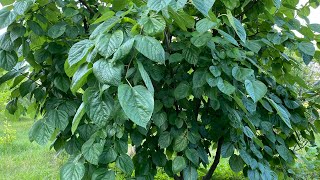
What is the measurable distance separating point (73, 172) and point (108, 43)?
0.43m

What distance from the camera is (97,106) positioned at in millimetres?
1109

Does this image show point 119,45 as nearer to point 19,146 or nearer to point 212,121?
point 212,121

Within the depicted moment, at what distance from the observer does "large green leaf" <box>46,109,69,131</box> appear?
1571 millimetres

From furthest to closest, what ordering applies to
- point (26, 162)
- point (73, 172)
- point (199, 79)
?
point (26, 162) → point (199, 79) → point (73, 172)

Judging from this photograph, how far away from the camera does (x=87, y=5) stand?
181 cm

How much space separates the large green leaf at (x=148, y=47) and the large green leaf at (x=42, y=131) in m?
0.63

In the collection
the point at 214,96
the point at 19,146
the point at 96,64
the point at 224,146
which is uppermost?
the point at 96,64

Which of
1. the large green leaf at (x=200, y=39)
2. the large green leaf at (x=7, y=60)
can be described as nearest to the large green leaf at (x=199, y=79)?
the large green leaf at (x=200, y=39)

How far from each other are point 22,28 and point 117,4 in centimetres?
38

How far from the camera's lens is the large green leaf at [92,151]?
122cm

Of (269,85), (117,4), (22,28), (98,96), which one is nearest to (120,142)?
(98,96)

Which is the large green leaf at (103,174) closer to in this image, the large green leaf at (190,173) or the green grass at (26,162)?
the large green leaf at (190,173)

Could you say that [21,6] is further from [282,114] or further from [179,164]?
[282,114]

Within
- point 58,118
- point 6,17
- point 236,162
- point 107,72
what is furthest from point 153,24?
point 236,162
